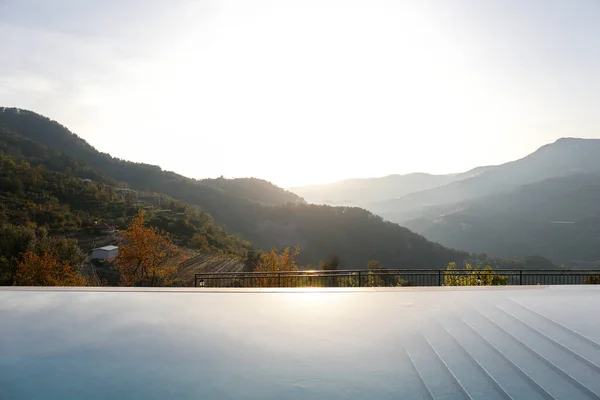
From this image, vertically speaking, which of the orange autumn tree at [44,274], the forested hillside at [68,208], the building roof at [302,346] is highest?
the forested hillside at [68,208]

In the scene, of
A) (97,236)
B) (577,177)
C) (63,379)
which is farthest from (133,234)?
(577,177)

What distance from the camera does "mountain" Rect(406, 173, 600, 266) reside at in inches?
3794

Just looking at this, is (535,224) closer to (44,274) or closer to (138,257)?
(138,257)

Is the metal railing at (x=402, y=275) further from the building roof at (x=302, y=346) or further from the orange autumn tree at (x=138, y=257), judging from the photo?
the orange autumn tree at (x=138, y=257)

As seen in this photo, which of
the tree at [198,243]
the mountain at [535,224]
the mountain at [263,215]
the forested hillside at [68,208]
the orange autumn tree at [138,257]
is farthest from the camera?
the mountain at [535,224]

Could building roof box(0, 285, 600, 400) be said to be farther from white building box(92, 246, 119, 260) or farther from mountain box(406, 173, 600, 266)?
mountain box(406, 173, 600, 266)

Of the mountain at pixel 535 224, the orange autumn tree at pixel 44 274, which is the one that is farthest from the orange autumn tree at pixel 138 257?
the mountain at pixel 535 224

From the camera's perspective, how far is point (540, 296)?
7469mm

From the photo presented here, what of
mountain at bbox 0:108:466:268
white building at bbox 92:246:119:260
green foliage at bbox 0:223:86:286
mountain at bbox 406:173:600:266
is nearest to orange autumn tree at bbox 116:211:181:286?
green foliage at bbox 0:223:86:286

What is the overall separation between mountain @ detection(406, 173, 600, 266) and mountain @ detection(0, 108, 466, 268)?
109 feet

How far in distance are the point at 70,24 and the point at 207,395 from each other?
46.0ft

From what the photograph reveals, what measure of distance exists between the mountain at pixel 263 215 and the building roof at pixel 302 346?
206 ft

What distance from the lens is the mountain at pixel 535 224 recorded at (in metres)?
96.4

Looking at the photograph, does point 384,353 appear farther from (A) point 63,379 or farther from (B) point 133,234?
(B) point 133,234
